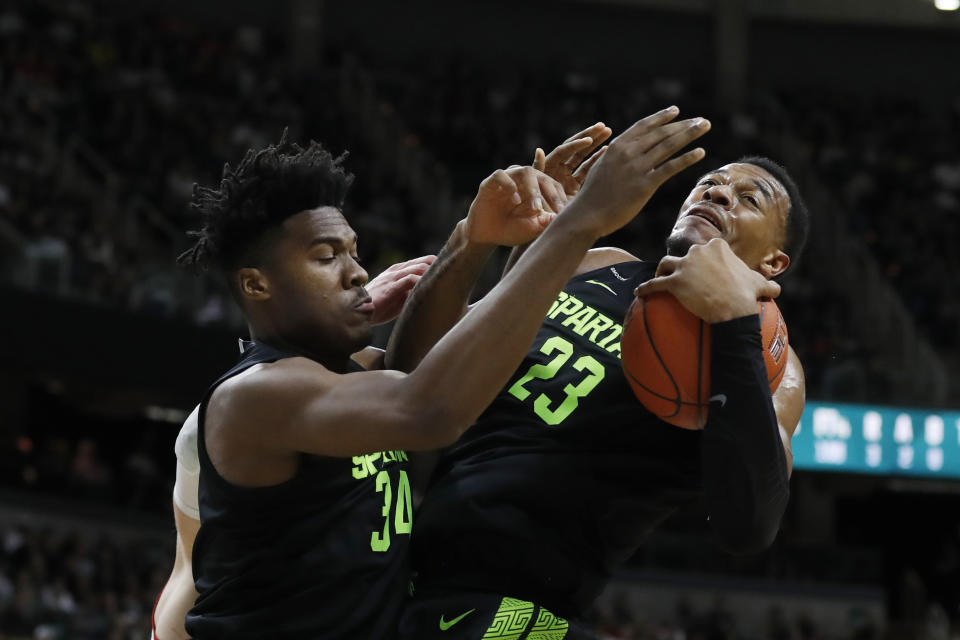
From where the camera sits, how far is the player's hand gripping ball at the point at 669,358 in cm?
302

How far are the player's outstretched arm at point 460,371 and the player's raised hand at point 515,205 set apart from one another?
1.00 feet

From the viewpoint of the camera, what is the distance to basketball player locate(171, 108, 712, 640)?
8.65 feet

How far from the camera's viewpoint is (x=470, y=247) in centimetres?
342

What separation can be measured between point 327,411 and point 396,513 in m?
0.56

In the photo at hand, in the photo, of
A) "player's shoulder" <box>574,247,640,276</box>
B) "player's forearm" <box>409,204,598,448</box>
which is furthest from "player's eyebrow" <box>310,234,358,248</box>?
"player's shoulder" <box>574,247,640,276</box>

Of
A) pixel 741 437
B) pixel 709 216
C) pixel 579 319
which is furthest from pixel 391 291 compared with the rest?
pixel 741 437

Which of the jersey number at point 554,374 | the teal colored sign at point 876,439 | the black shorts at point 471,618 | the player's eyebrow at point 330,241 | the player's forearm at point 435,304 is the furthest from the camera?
the teal colored sign at point 876,439

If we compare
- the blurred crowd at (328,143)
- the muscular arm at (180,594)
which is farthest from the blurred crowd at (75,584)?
the muscular arm at (180,594)

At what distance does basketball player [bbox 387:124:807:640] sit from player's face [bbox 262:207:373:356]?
39 cm

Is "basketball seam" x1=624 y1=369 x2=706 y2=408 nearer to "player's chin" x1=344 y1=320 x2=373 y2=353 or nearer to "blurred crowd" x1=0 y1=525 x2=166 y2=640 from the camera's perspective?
"player's chin" x1=344 y1=320 x2=373 y2=353

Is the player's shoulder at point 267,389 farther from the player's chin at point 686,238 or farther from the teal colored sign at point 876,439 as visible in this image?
the teal colored sign at point 876,439

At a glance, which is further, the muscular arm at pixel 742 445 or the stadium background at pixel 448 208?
the stadium background at pixel 448 208

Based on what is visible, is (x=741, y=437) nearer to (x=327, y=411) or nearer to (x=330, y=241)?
(x=327, y=411)

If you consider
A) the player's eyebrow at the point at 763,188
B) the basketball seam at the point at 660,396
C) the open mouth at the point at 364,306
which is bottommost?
the basketball seam at the point at 660,396
